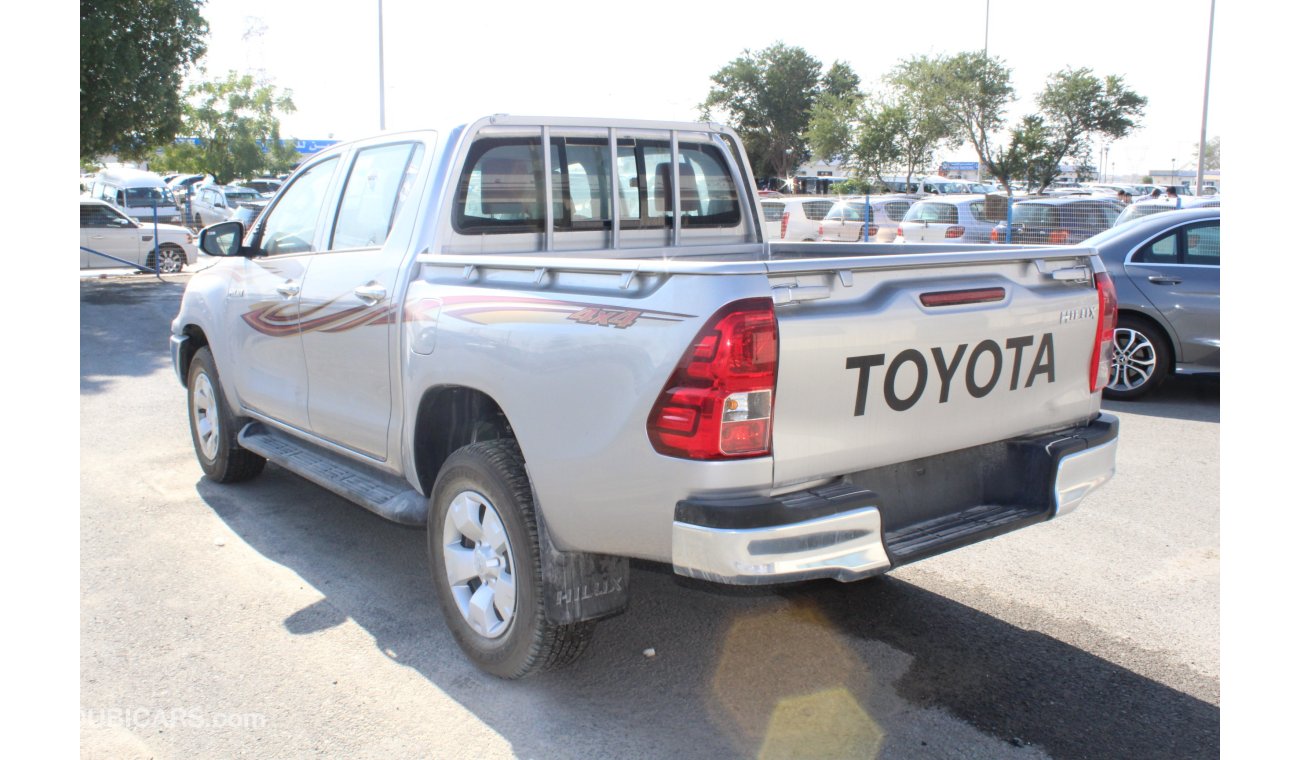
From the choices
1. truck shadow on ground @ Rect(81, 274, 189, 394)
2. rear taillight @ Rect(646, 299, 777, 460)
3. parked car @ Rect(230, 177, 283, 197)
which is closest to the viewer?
rear taillight @ Rect(646, 299, 777, 460)

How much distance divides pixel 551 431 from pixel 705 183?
2.38 m

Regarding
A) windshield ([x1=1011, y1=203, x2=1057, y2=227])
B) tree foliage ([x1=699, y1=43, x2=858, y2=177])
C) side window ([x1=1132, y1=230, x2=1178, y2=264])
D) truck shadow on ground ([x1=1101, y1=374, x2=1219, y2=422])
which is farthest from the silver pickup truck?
tree foliage ([x1=699, y1=43, x2=858, y2=177])

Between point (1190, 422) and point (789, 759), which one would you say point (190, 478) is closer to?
point (789, 759)

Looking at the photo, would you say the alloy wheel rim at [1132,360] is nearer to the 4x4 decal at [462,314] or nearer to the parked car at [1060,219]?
the 4x4 decal at [462,314]

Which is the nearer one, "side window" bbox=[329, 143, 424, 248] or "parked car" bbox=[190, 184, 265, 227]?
"side window" bbox=[329, 143, 424, 248]

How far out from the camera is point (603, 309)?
3.21 metres

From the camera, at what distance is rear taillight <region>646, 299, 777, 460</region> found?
2939 mm

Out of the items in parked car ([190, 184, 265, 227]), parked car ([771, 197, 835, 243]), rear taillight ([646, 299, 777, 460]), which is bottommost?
rear taillight ([646, 299, 777, 460])

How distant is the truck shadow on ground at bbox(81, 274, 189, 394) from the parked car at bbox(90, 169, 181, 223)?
1205cm

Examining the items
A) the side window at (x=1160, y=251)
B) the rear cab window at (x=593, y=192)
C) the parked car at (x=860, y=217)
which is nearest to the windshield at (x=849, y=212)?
the parked car at (x=860, y=217)

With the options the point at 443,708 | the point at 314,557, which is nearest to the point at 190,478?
the point at 314,557

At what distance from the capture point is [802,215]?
72.9 ft

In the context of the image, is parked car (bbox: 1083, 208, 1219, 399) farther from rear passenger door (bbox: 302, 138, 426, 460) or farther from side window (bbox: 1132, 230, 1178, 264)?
rear passenger door (bbox: 302, 138, 426, 460)

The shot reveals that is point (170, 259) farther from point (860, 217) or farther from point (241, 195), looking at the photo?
point (241, 195)
